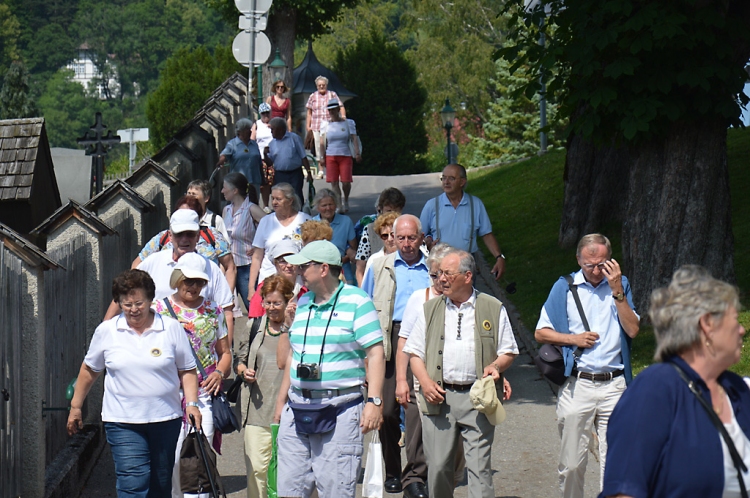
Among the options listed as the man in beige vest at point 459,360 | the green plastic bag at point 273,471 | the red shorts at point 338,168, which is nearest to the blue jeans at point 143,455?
the green plastic bag at point 273,471

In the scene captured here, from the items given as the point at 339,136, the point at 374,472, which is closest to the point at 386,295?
the point at 374,472

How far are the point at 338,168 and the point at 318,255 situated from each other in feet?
39.4

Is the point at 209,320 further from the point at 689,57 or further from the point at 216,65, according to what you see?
the point at 216,65

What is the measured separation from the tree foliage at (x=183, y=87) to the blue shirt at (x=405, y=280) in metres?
41.5

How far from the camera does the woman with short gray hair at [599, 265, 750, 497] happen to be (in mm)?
3406

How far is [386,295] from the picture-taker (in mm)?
7750

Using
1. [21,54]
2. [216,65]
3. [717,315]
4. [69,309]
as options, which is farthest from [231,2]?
[21,54]

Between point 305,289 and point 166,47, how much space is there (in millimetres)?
157312

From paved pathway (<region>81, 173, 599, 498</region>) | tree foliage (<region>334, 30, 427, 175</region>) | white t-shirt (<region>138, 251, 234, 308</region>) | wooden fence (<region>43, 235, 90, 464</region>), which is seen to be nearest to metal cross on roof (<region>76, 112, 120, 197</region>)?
tree foliage (<region>334, 30, 427, 175</region>)

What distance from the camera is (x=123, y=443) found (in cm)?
616

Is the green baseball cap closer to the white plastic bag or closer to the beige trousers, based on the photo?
the white plastic bag

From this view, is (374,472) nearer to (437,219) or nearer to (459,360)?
(459,360)

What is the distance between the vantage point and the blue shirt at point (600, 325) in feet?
21.8

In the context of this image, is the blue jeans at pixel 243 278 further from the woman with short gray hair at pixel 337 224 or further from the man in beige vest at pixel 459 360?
the man in beige vest at pixel 459 360
